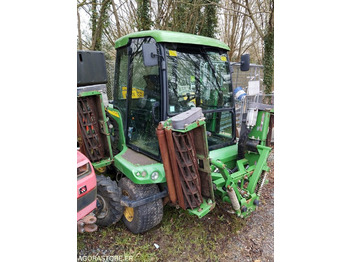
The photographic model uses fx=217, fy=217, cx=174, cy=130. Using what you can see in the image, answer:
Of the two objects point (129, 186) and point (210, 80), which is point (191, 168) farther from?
point (210, 80)

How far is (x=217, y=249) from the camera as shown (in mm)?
2648

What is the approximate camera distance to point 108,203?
109 inches

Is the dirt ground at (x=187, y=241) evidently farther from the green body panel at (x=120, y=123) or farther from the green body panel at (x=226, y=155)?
the green body panel at (x=120, y=123)

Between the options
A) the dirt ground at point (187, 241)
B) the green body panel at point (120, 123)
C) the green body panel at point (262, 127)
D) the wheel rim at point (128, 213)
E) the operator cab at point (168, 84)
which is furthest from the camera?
the green body panel at point (120, 123)

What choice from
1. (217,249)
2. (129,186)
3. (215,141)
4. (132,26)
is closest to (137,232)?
(129,186)

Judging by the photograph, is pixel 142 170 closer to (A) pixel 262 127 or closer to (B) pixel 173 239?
(B) pixel 173 239

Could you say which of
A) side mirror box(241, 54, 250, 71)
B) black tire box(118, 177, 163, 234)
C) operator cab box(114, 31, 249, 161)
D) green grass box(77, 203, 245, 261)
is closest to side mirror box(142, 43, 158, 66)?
operator cab box(114, 31, 249, 161)

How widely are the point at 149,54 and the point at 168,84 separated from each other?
0.44 metres

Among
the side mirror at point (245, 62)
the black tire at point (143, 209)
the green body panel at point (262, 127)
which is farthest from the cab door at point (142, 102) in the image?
the side mirror at point (245, 62)

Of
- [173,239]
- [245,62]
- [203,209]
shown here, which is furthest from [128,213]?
[245,62]

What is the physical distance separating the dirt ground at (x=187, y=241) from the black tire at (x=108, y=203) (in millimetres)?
187

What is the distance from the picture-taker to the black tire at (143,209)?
8.54ft

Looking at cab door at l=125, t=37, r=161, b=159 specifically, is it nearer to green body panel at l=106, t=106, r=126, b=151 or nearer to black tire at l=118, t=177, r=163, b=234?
green body panel at l=106, t=106, r=126, b=151

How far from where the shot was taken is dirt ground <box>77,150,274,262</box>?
2551mm
